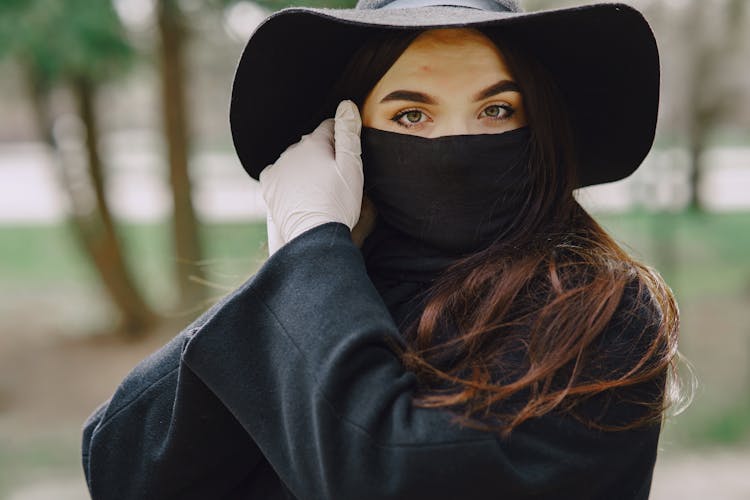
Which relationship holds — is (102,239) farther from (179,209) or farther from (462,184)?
(462,184)

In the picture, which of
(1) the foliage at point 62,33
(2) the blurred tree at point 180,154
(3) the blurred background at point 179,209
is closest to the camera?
(1) the foliage at point 62,33

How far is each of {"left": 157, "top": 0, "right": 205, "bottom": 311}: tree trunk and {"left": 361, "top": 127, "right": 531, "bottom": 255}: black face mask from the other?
6755 millimetres

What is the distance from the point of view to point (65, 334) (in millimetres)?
10172

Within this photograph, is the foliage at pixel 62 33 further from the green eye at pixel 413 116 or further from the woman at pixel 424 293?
the green eye at pixel 413 116

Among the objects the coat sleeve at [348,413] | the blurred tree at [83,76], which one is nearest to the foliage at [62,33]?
the blurred tree at [83,76]

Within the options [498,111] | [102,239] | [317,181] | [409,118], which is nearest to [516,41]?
[498,111]

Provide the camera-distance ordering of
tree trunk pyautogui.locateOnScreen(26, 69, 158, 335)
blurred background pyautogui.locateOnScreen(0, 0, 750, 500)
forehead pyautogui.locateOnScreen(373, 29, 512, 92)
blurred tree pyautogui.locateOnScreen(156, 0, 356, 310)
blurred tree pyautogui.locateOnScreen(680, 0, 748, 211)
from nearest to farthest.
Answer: forehead pyautogui.locateOnScreen(373, 29, 512, 92) → blurred background pyautogui.locateOnScreen(0, 0, 750, 500) → blurred tree pyautogui.locateOnScreen(156, 0, 356, 310) → blurred tree pyautogui.locateOnScreen(680, 0, 748, 211) → tree trunk pyautogui.locateOnScreen(26, 69, 158, 335)

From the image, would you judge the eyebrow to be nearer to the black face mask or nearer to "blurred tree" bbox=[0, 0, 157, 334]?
the black face mask

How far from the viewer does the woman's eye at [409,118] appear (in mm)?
1649

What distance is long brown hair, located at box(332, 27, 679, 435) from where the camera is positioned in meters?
1.38

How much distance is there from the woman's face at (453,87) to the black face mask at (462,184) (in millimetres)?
26

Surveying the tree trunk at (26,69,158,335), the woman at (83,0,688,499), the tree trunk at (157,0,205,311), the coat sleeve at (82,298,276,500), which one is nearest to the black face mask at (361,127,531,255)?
the woman at (83,0,688,499)

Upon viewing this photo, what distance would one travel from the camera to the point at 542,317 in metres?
1.44

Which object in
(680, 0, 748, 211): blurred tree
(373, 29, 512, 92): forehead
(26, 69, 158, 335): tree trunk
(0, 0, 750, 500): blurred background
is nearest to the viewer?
(373, 29, 512, 92): forehead
